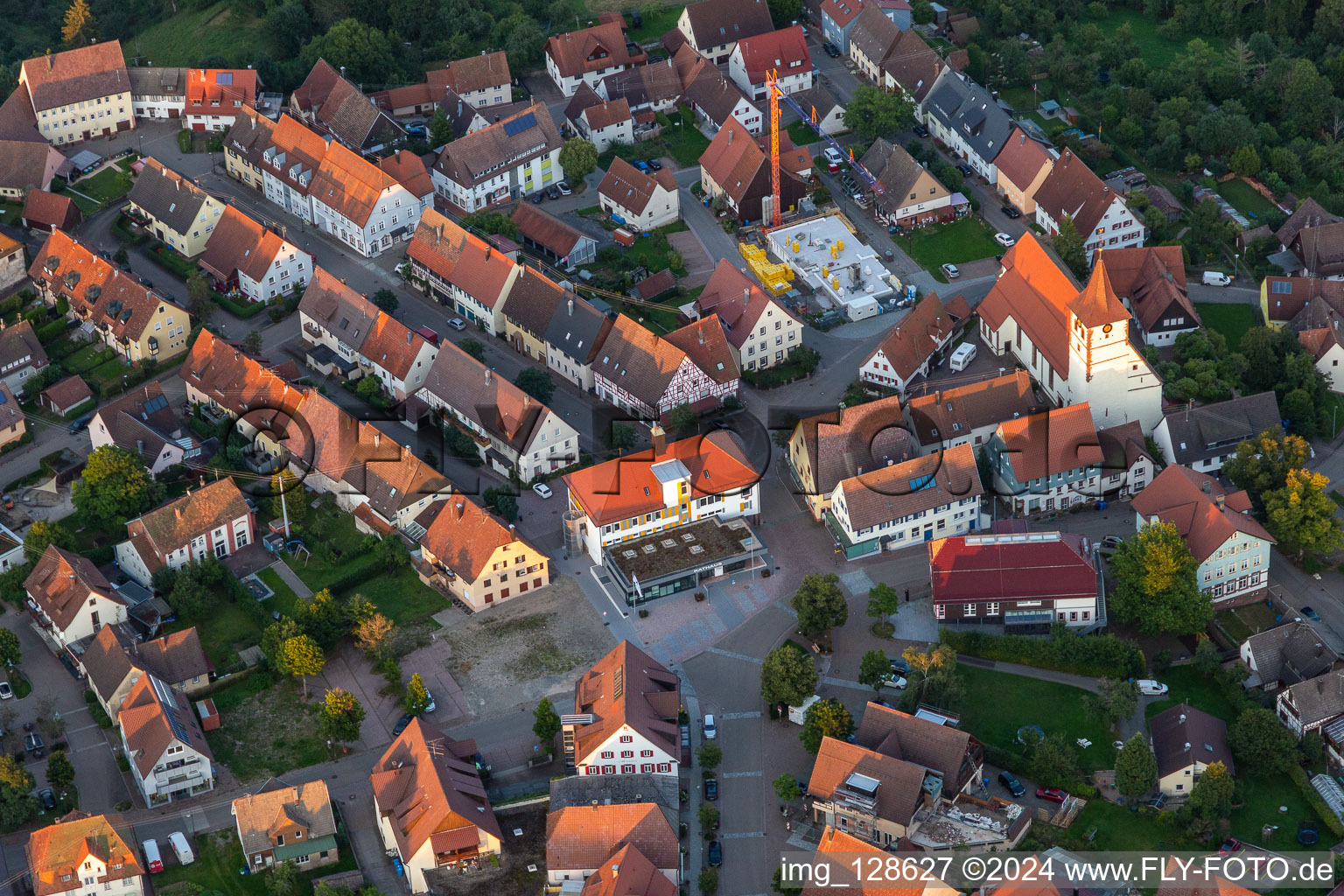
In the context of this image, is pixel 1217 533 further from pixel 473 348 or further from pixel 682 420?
pixel 473 348

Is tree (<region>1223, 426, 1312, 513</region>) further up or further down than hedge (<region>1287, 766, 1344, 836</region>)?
further up

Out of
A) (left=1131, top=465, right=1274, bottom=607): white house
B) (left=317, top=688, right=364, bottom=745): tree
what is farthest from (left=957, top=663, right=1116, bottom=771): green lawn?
(left=317, top=688, right=364, bottom=745): tree

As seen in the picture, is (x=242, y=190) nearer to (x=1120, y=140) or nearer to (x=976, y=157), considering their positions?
(x=976, y=157)

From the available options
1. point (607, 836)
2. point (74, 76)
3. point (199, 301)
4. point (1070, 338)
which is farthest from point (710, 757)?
point (74, 76)

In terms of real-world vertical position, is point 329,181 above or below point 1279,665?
above

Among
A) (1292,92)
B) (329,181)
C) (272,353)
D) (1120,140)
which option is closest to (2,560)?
(272,353)

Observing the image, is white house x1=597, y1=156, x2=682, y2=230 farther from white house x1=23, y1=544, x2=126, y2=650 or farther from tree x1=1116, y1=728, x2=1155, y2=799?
tree x1=1116, y1=728, x2=1155, y2=799
